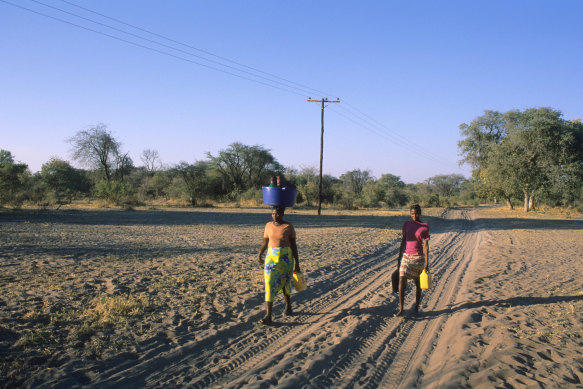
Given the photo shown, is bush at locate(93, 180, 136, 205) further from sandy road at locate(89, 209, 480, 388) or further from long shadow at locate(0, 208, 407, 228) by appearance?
sandy road at locate(89, 209, 480, 388)

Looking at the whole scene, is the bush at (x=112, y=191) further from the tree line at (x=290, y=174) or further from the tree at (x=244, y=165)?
the tree at (x=244, y=165)

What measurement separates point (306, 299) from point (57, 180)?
1630 inches

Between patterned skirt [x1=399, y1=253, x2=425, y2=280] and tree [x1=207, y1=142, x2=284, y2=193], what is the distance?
4300 centimetres

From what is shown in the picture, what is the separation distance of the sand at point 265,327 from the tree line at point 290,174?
1794 centimetres

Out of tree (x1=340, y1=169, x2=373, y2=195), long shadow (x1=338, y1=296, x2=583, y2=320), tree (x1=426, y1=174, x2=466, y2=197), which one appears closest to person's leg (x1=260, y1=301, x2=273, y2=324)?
long shadow (x1=338, y1=296, x2=583, y2=320)

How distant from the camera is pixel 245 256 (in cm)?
997

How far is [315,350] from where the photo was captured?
13.6ft

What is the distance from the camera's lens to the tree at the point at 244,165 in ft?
160

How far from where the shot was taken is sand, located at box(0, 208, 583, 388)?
3566 millimetres

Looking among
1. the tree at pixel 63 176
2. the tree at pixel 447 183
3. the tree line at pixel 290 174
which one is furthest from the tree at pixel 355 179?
the tree at pixel 63 176

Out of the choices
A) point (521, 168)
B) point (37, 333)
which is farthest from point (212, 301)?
point (521, 168)

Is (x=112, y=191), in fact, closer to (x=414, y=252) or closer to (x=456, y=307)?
(x=414, y=252)

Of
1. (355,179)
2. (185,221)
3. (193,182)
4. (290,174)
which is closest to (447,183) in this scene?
(355,179)

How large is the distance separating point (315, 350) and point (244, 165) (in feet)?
154
